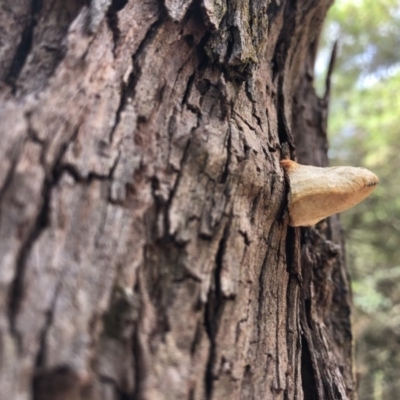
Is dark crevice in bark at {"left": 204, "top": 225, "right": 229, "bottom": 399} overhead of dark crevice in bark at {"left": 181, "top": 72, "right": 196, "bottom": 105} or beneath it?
beneath

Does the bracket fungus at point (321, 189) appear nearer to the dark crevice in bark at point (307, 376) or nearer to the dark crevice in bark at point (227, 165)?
the dark crevice in bark at point (227, 165)

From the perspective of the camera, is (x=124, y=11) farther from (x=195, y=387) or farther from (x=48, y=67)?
(x=195, y=387)

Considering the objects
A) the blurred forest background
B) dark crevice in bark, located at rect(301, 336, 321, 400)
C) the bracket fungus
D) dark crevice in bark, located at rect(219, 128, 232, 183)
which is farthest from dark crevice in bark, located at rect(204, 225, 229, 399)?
the blurred forest background

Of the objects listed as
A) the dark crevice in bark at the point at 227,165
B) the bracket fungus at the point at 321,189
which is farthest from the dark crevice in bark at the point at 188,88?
the bracket fungus at the point at 321,189

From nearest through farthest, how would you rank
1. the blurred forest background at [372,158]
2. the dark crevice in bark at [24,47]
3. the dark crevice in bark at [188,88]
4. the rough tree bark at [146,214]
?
the rough tree bark at [146,214] < the dark crevice in bark at [24,47] < the dark crevice in bark at [188,88] < the blurred forest background at [372,158]

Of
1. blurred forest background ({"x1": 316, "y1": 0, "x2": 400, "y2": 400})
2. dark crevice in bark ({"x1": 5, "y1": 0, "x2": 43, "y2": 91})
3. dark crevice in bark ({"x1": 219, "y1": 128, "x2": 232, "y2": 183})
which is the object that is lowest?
dark crevice in bark ({"x1": 219, "y1": 128, "x2": 232, "y2": 183})

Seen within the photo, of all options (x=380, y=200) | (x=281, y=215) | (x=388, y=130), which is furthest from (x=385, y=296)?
(x=281, y=215)

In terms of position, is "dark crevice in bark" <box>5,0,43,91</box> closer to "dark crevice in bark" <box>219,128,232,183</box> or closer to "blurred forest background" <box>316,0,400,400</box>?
"dark crevice in bark" <box>219,128,232,183</box>
